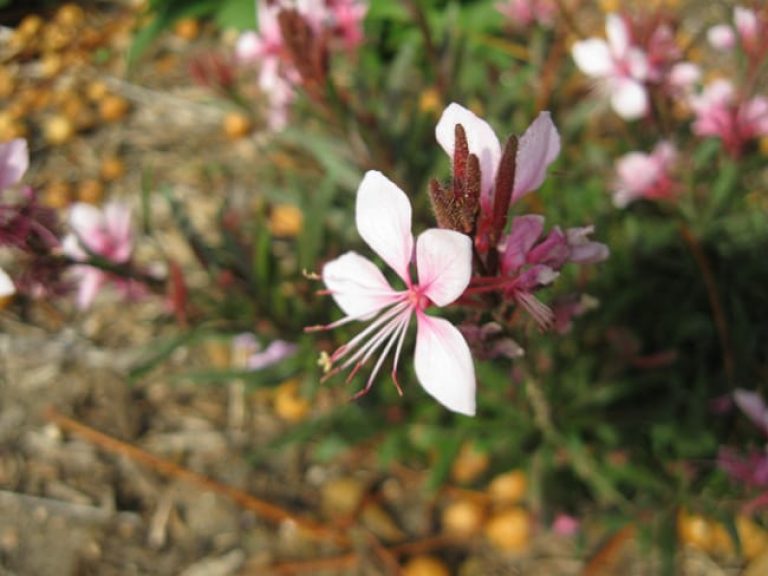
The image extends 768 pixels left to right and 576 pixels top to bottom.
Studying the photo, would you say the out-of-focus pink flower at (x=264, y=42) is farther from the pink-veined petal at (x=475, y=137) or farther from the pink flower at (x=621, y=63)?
the pink-veined petal at (x=475, y=137)

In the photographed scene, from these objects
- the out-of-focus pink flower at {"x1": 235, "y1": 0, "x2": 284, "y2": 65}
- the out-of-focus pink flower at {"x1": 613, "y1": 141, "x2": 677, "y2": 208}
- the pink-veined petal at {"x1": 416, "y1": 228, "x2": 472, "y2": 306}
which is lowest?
the pink-veined petal at {"x1": 416, "y1": 228, "x2": 472, "y2": 306}

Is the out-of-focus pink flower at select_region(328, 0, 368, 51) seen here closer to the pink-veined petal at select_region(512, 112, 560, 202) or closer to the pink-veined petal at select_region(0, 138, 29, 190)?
the pink-veined petal at select_region(0, 138, 29, 190)

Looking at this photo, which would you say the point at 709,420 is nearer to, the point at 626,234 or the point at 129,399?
the point at 626,234

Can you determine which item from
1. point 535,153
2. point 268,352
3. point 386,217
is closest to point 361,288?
point 386,217

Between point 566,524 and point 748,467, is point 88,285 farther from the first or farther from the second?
point 748,467

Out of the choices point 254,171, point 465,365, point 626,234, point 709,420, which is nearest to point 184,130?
point 254,171

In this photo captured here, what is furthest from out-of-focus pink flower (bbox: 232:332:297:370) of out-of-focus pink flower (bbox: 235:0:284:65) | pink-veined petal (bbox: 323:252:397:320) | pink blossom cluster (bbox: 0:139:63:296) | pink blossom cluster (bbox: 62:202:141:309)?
pink-veined petal (bbox: 323:252:397:320)

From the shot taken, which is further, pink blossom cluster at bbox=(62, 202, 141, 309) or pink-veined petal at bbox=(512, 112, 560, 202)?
pink blossom cluster at bbox=(62, 202, 141, 309)
